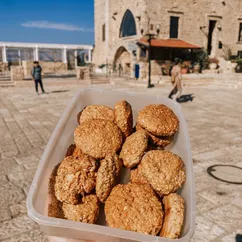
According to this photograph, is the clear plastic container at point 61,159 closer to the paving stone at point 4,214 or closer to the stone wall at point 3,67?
the paving stone at point 4,214

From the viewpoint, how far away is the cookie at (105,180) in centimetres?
124

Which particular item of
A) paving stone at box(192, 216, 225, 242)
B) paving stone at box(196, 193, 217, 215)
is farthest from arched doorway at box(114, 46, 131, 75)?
paving stone at box(192, 216, 225, 242)

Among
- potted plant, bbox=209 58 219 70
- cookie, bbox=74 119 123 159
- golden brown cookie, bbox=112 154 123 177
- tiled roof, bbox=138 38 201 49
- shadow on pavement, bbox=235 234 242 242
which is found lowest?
shadow on pavement, bbox=235 234 242 242

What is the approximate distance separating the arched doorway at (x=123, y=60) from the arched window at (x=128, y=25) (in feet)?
5.19

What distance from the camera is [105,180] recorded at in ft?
4.08

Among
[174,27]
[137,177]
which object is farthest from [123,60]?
[137,177]

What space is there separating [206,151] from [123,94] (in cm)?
379

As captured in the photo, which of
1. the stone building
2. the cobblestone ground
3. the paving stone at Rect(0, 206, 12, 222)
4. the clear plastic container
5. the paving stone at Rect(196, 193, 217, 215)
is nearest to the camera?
the clear plastic container

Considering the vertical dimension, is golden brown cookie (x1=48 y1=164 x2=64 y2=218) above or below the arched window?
below

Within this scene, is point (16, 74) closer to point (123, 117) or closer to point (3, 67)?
point (3, 67)

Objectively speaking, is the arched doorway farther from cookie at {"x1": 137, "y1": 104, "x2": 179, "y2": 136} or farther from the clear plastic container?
cookie at {"x1": 137, "y1": 104, "x2": 179, "y2": 136}

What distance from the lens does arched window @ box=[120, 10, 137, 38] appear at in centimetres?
2383

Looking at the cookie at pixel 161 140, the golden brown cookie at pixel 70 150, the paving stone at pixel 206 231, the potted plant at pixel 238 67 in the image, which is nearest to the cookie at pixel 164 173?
the cookie at pixel 161 140

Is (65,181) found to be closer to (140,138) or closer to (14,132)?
(140,138)
